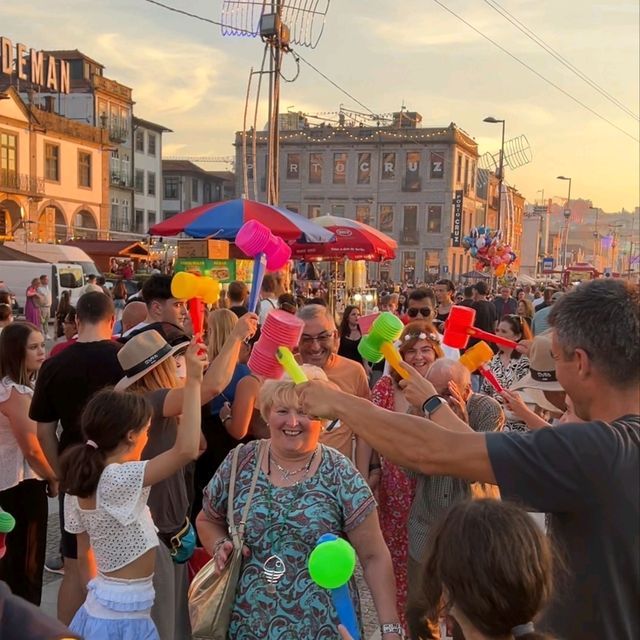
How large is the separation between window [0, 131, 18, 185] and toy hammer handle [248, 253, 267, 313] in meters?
32.7

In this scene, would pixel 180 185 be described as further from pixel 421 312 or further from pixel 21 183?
pixel 421 312

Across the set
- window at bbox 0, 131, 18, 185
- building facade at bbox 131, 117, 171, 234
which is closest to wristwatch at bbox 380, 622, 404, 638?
window at bbox 0, 131, 18, 185

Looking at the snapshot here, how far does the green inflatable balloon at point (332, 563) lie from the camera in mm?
1831

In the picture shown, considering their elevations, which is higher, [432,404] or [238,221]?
[238,221]

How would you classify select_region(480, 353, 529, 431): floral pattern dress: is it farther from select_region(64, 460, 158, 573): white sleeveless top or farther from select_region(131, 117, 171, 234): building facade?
select_region(131, 117, 171, 234): building facade

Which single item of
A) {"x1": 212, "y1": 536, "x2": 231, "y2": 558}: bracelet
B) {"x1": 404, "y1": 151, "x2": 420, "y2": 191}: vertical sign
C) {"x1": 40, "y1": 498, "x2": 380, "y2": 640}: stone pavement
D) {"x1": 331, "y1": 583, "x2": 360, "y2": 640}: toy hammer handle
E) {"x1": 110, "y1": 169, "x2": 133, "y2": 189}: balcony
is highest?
{"x1": 404, "y1": 151, "x2": 420, "y2": 191}: vertical sign

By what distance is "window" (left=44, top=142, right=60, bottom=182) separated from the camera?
35.1 meters

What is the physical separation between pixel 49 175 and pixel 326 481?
120 ft

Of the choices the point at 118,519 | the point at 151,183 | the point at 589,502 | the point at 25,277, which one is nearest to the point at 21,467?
the point at 118,519

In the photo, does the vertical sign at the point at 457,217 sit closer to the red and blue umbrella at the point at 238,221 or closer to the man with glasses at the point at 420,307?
the red and blue umbrella at the point at 238,221

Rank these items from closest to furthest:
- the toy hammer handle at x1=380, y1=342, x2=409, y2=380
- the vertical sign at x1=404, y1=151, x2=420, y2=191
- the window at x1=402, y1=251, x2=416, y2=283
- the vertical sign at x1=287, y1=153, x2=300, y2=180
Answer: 1. the toy hammer handle at x1=380, y1=342, x2=409, y2=380
2. the vertical sign at x1=404, y1=151, x2=420, y2=191
3. the window at x1=402, y1=251, x2=416, y2=283
4. the vertical sign at x1=287, y1=153, x2=300, y2=180

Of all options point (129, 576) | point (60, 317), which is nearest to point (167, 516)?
point (129, 576)

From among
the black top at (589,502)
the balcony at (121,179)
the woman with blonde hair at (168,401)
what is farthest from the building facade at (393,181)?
the black top at (589,502)

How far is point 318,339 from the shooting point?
13.7 ft
